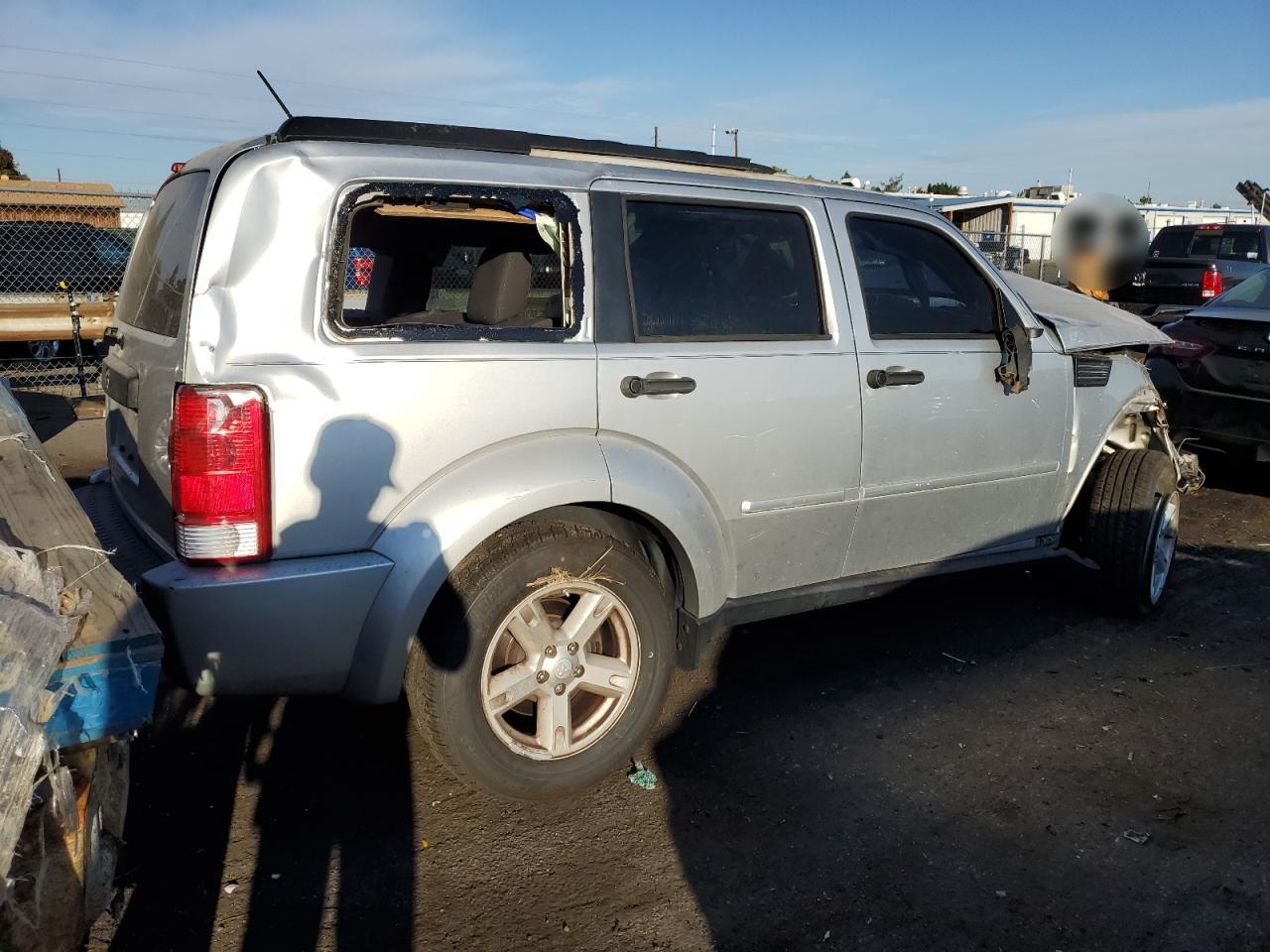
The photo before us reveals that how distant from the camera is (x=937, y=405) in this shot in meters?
4.03

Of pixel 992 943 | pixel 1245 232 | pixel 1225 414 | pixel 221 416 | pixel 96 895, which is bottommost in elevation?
pixel 992 943

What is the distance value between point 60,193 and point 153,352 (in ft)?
27.8

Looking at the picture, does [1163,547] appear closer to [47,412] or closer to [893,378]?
[893,378]

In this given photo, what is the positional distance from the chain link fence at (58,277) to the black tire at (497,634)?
8.65 m

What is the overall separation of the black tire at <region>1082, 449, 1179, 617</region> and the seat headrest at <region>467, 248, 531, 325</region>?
3.06 meters

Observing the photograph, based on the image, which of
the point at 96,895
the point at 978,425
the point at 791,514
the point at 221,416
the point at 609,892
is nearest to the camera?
the point at 96,895

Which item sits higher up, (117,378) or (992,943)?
(117,378)

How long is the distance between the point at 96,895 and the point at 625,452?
72.2 inches

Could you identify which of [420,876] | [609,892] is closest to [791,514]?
[609,892]

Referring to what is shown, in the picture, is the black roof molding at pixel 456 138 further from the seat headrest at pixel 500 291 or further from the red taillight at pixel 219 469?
the red taillight at pixel 219 469

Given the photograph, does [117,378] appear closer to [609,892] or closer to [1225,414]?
[609,892]

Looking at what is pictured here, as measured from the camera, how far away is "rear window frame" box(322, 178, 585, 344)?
2863 millimetres

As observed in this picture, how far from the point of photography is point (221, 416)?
2.72 meters

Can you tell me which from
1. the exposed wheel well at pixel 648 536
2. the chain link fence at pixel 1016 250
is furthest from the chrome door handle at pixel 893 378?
the chain link fence at pixel 1016 250
